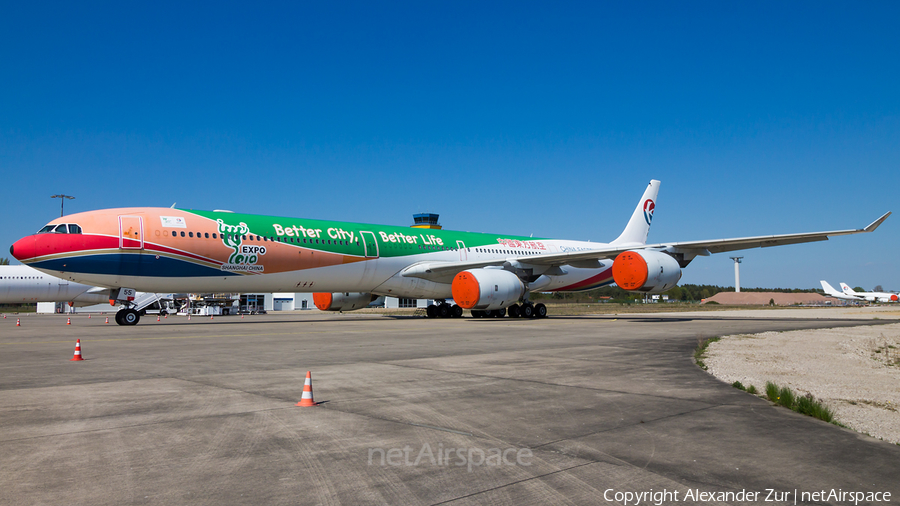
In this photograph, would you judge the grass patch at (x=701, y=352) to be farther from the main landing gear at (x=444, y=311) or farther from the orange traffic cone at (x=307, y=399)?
the main landing gear at (x=444, y=311)

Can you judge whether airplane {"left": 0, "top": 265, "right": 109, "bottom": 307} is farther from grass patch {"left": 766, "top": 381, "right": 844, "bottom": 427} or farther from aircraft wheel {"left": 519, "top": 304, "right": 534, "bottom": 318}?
grass patch {"left": 766, "top": 381, "right": 844, "bottom": 427}

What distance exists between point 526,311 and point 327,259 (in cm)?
1053

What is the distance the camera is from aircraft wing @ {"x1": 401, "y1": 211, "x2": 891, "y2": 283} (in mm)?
24562

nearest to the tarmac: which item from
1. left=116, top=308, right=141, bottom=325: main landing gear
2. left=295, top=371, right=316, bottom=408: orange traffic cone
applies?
left=295, top=371, right=316, bottom=408: orange traffic cone

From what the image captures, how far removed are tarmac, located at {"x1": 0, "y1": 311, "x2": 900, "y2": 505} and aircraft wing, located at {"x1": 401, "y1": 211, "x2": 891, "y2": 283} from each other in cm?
1643

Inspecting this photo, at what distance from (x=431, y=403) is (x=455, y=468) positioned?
2.42 m

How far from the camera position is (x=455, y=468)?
14.4 feet

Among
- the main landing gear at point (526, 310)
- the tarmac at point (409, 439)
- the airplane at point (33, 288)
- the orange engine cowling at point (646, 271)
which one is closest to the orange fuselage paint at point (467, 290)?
the main landing gear at point (526, 310)

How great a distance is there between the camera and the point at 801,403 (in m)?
6.54

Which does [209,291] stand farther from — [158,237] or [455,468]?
[455,468]

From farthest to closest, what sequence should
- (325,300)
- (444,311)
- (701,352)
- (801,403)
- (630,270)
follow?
(325,300) < (444,311) < (630,270) < (701,352) < (801,403)

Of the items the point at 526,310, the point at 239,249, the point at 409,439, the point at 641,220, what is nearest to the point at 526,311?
the point at 526,310

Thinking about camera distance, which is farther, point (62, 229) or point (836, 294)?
point (836, 294)

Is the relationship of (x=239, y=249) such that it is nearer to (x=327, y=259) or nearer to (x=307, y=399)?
(x=327, y=259)
